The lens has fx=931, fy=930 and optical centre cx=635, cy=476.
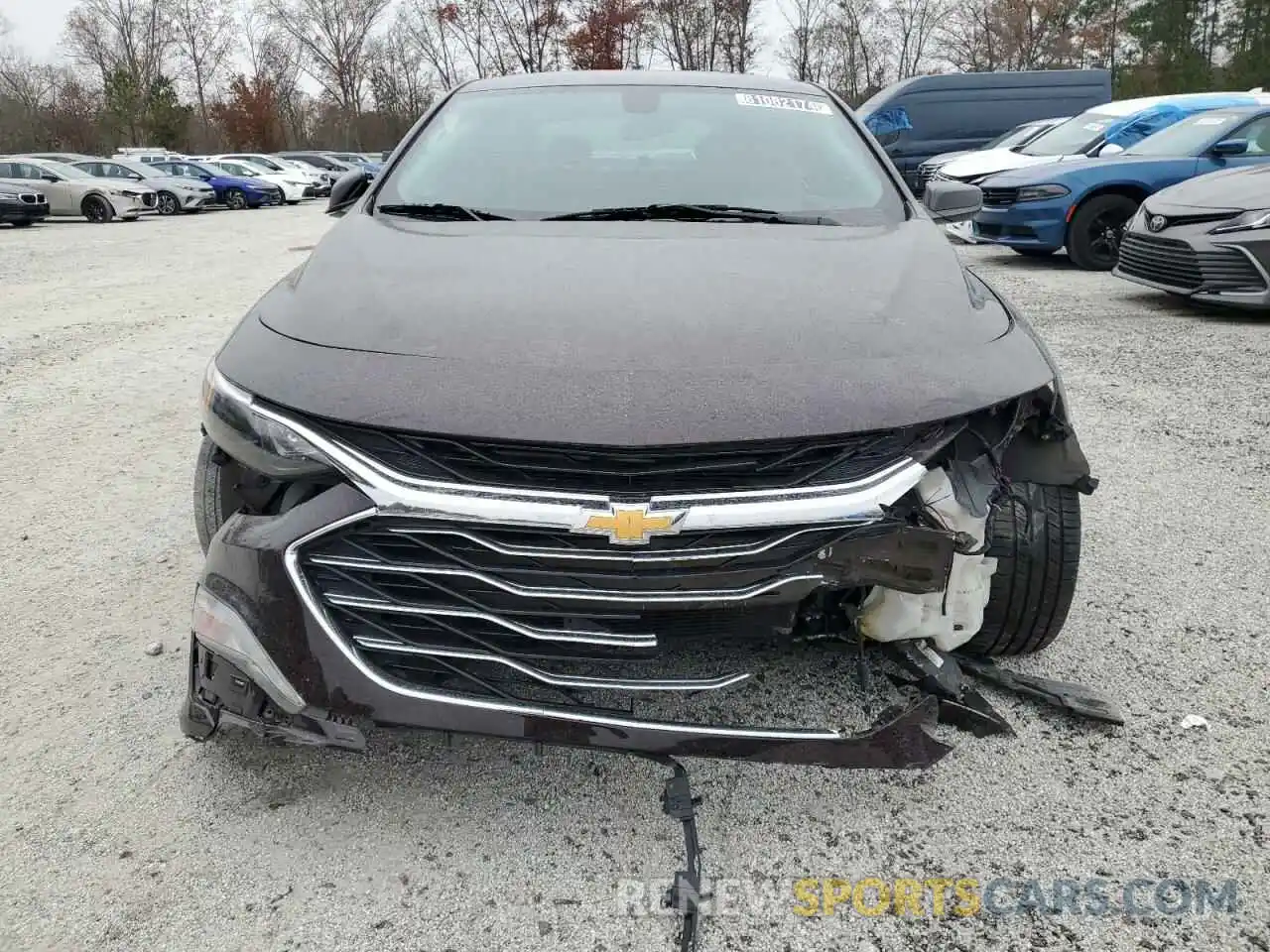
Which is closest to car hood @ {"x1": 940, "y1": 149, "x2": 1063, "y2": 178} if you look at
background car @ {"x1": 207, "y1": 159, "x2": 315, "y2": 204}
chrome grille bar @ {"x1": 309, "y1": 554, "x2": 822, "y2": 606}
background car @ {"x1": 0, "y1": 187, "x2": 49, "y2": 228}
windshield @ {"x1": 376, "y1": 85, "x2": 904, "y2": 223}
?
windshield @ {"x1": 376, "y1": 85, "x2": 904, "y2": 223}

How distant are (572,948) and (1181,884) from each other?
1.13 m

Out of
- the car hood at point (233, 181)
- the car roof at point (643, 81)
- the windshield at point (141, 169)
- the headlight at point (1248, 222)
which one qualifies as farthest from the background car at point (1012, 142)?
the car hood at point (233, 181)

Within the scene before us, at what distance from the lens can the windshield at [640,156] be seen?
2.70m

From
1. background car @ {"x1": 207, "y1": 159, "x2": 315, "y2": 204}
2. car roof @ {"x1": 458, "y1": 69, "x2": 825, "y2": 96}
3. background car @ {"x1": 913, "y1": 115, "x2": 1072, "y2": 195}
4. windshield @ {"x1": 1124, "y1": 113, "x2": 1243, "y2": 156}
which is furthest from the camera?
background car @ {"x1": 207, "y1": 159, "x2": 315, "y2": 204}

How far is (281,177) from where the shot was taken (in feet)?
88.9

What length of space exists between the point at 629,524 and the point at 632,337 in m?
0.43

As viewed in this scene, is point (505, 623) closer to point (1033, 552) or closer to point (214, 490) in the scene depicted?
point (214, 490)

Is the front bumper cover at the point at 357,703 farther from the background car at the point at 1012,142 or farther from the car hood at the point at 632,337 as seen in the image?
the background car at the point at 1012,142

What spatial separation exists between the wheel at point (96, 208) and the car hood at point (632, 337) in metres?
21.4

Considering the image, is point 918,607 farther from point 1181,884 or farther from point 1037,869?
point 1181,884

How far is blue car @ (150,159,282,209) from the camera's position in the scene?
25.2 meters

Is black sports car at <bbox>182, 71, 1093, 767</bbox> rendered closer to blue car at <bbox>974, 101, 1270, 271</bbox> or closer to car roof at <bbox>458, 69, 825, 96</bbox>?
car roof at <bbox>458, 69, 825, 96</bbox>

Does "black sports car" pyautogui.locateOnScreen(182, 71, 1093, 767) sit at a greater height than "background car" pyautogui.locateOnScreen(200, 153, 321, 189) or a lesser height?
lesser

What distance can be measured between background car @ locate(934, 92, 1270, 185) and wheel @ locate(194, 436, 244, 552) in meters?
9.94
